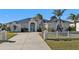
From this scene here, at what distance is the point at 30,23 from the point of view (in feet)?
104

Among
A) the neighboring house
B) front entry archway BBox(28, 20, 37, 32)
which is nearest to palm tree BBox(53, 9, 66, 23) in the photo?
the neighboring house

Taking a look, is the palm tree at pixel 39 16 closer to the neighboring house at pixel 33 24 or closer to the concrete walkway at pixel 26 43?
the neighboring house at pixel 33 24

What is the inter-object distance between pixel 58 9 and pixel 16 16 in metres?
0.88

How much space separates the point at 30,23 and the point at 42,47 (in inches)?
21.7

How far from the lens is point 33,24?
3159 cm

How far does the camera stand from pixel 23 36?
3164 centimetres

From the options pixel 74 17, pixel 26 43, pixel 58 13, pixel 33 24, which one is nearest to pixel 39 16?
pixel 33 24

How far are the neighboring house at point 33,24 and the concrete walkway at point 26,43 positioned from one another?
111 mm

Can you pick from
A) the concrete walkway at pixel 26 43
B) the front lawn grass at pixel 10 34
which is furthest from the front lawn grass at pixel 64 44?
the front lawn grass at pixel 10 34

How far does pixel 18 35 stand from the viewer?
3162 cm

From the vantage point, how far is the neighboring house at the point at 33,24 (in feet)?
104

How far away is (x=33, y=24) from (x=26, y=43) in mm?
413
